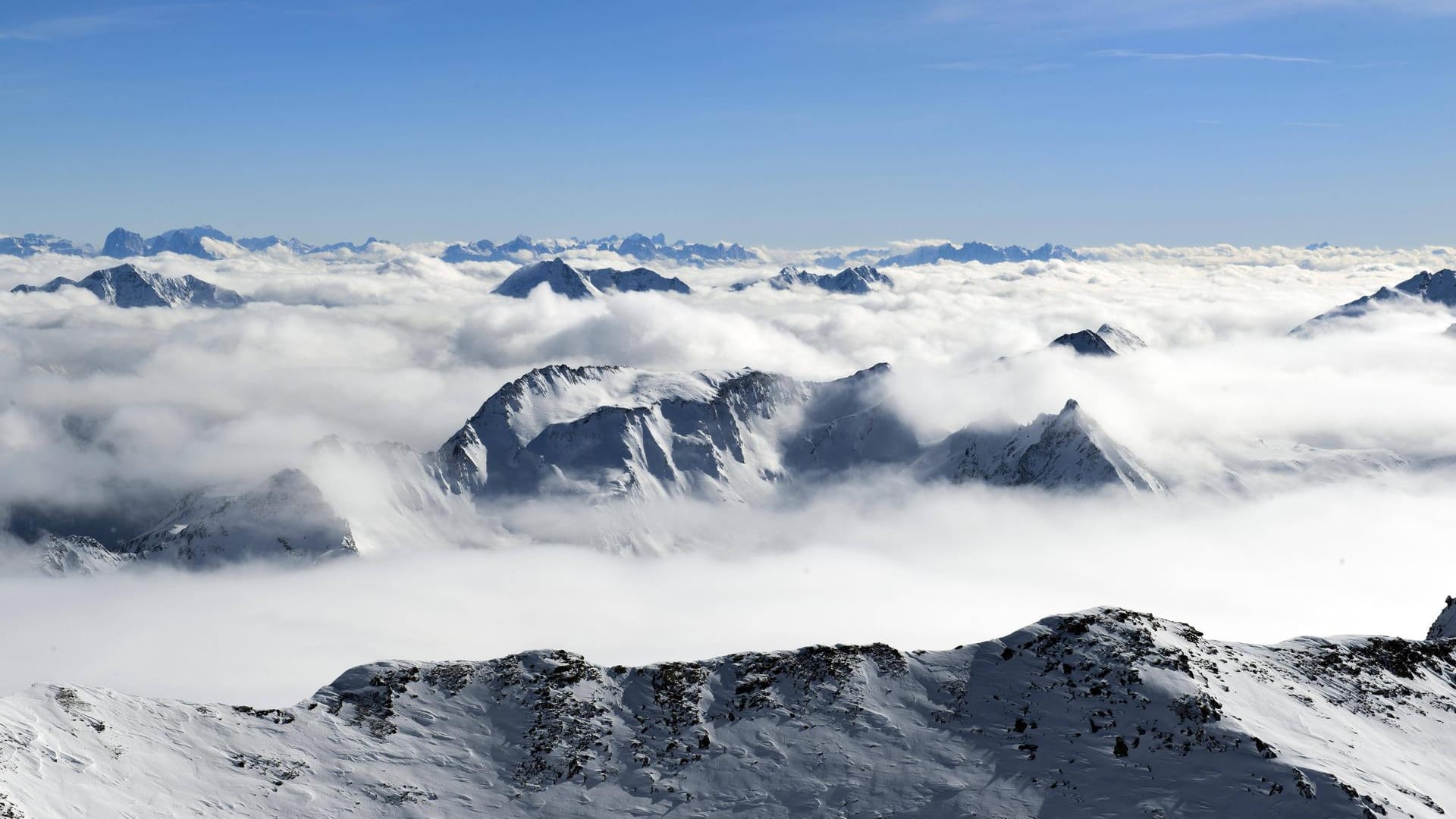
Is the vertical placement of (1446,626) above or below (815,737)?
below

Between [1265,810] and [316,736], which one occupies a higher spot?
[316,736]

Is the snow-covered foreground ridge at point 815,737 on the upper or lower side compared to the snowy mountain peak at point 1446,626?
upper

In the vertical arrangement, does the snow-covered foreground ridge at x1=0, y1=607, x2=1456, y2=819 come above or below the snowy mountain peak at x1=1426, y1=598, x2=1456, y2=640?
above

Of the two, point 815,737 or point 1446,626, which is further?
point 1446,626

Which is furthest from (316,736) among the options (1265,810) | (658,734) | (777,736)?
(1265,810)

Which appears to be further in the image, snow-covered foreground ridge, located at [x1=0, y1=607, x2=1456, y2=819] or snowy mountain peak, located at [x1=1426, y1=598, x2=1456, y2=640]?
snowy mountain peak, located at [x1=1426, y1=598, x2=1456, y2=640]

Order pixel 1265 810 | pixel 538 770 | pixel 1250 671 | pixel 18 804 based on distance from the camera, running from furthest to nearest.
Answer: pixel 1250 671 < pixel 538 770 < pixel 1265 810 < pixel 18 804

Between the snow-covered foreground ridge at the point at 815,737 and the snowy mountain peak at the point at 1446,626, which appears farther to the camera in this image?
the snowy mountain peak at the point at 1446,626

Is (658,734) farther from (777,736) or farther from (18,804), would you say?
(18,804)
